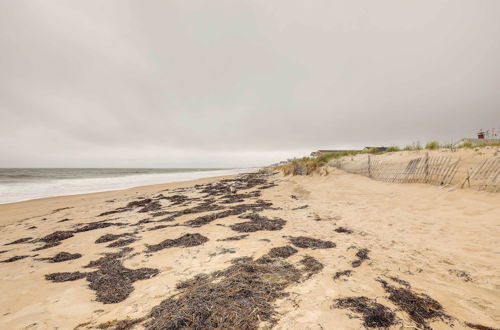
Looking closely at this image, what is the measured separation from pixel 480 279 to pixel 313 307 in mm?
2855

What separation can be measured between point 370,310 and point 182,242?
4.29 metres

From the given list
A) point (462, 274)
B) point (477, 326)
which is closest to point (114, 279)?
point (477, 326)

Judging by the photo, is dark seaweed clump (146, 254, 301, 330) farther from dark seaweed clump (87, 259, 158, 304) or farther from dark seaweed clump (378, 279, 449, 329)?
dark seaweed clump (378, 279, 449, 329)

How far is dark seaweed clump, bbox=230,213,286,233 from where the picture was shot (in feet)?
19.4

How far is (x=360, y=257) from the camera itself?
12.7 ft

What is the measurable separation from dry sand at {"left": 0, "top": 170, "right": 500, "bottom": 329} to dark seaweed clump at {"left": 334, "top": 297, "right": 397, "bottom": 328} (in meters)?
0.07

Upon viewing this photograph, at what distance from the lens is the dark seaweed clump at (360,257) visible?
142 inches

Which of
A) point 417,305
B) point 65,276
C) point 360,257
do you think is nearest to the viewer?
point 417,305

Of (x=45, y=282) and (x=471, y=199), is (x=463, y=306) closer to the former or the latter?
(x=471, y=199)

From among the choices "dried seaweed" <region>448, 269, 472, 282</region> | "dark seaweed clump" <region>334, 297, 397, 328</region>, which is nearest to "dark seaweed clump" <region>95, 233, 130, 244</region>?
"dark seaweed clump" <region>334, 297, 397, 328</region>

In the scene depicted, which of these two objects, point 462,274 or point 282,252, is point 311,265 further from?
point 462,274

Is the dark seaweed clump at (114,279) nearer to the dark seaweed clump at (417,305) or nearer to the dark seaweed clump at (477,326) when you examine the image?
the dark seaweed clump at (417,305)

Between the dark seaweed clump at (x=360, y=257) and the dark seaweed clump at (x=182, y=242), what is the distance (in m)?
3.47

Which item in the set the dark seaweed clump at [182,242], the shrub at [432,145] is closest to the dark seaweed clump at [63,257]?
the dark seaweed clump at [182,242]
